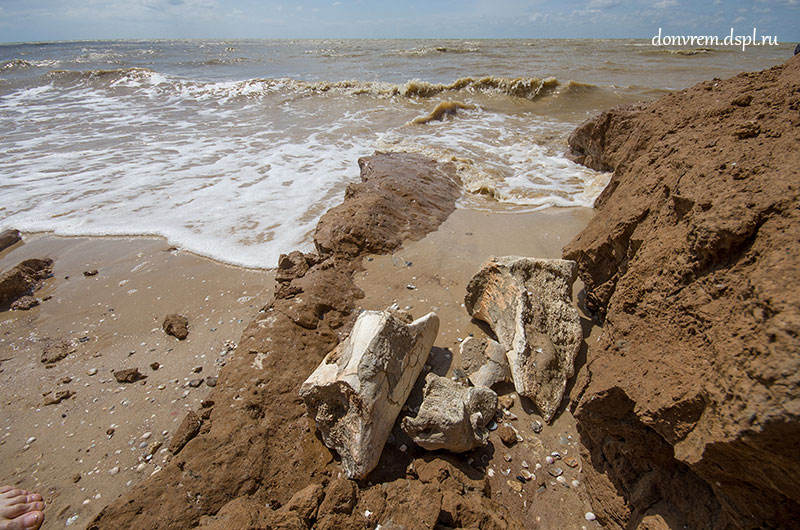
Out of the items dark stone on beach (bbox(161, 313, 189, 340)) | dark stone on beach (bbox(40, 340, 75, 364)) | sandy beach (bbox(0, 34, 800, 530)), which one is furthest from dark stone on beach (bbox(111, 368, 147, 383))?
dark stone on beach (bbox(40, 340, 75, 364))

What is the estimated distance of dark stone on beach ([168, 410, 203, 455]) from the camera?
220cm

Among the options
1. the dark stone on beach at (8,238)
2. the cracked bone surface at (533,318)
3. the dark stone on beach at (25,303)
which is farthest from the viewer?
the dark stone on beach at (8,238)

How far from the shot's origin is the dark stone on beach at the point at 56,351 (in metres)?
3.17

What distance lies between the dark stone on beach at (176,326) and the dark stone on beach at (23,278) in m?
1.96

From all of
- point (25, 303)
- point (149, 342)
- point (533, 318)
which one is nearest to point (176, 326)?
point (149, 342)

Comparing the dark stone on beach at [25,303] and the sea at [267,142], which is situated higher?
the sea at [267,142]

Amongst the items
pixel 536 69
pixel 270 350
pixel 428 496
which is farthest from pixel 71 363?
pixel 536 69

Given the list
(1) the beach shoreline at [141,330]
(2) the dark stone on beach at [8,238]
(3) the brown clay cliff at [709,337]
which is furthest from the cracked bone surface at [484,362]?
(2) the dark stone on beach at [8,238]

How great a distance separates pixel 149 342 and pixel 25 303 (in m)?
1.79

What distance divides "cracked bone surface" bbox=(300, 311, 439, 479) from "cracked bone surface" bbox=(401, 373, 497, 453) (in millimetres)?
167

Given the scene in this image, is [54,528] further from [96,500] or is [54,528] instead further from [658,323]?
[658,323]

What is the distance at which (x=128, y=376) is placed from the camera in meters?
2.87

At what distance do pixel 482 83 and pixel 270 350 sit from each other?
14.5 m

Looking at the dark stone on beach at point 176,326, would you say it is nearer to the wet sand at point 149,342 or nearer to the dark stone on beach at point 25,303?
the wet sand at point 149,342
